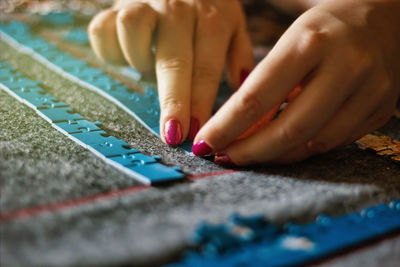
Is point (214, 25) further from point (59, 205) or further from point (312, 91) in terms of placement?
point (59, 205)

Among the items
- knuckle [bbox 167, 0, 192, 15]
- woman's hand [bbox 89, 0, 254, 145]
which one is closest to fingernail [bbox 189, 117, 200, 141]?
woman's hand [bbox 89, 0, 254, 145]

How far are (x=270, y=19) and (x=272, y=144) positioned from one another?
800mm

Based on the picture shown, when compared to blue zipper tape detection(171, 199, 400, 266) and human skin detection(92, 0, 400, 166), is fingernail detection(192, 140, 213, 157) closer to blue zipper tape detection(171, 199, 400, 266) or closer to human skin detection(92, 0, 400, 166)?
human skin detection(92, 0, 400, 166)

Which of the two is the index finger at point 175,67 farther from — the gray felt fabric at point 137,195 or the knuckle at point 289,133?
the knuckle at point 289,133

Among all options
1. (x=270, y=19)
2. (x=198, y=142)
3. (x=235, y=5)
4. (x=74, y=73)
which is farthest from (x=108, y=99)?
(x=270, y=19)

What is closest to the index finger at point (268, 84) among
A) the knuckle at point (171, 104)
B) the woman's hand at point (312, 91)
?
the woman's hand at point (312, 91)

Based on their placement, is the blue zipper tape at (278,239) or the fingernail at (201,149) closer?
the blue zipper tape at (278,239)

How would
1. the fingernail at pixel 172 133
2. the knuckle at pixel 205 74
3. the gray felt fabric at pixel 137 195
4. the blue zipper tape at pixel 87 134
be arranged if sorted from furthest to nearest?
the knuckle at pixel 205 74, the fingernail at pixel 172 133, the blue zipper tape at pixel 87 134, the gray felt fabric at pixel 137 195

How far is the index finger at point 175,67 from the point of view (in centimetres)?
58

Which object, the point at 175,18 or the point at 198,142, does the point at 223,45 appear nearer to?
the point at 175,18

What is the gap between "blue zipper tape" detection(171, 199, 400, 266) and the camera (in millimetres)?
330

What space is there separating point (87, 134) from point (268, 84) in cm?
23

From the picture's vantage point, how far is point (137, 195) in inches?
15.8

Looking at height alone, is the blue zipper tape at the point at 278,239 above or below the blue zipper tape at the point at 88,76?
above
